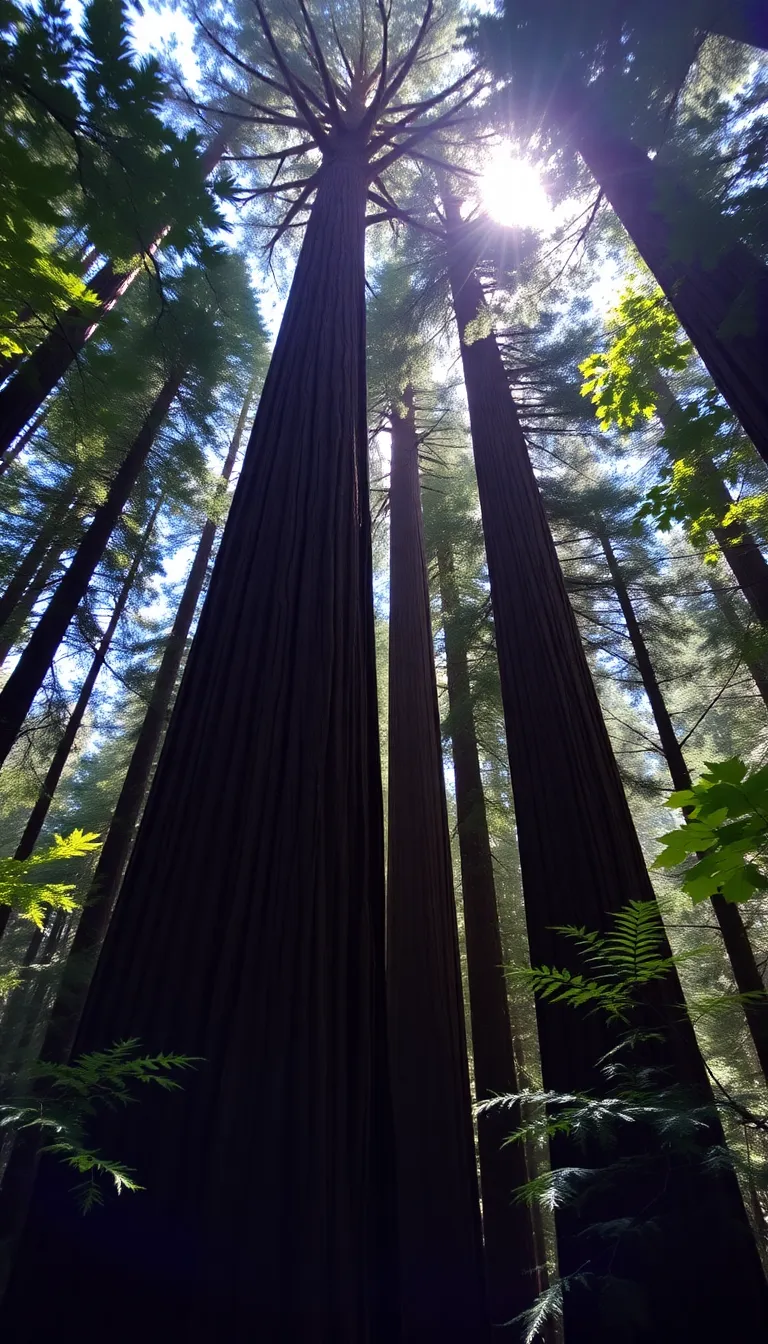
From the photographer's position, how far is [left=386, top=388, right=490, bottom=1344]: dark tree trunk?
101 inches

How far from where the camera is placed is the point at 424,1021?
4.40 meters

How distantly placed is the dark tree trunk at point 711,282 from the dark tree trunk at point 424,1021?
9.56 feet

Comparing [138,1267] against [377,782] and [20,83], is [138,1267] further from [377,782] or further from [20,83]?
[20,83]

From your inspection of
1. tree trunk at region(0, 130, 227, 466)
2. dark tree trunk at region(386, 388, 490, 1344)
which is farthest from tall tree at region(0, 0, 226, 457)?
dark tree trunk at region(386, 388, 490, 1344)

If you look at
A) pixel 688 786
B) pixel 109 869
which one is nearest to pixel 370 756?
pixel 688 786

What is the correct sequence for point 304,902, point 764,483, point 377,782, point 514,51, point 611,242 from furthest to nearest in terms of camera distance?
point 764,483
point 611,242
point 514,51
point 377,782
point 304,902

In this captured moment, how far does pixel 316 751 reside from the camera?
1778 millimetres

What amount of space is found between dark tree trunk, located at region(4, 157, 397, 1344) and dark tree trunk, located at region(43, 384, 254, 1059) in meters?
6.42

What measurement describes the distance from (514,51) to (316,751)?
5168 mm

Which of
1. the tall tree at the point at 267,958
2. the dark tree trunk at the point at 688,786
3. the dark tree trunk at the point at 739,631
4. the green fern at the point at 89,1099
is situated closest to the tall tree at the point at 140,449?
the tall tree at the point at 267,958

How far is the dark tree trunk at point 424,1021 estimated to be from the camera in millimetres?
2566

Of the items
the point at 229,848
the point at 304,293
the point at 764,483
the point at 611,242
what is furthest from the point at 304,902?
the point at 764,483

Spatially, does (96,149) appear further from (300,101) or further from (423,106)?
(423,106)

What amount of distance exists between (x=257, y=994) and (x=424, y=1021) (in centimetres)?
356
